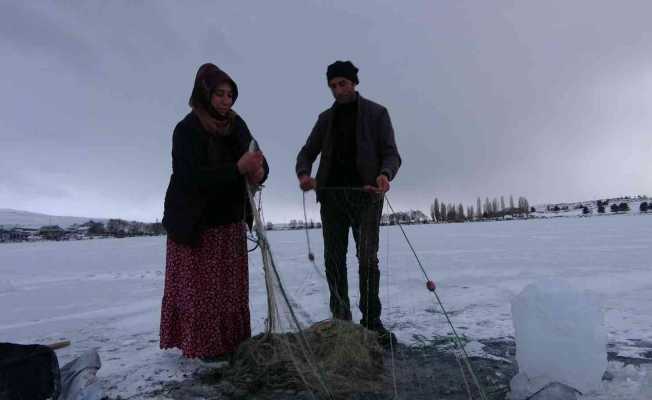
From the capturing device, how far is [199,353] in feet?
8.55

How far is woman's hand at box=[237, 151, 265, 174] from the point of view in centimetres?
245

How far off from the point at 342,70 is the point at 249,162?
43.0 inches

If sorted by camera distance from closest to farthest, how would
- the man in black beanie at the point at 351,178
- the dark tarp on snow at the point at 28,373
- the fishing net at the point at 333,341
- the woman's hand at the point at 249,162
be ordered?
the dark tarp on snow at the point at 28,373 < the fishing net at the point at 333,341 < the woman's hand at the point at 249,162 < the man in black beanie at the point at 351,178

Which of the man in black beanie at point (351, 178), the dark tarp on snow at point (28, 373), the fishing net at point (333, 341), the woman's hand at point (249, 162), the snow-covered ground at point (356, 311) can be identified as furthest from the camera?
the man in black beanie at point (351, 178)

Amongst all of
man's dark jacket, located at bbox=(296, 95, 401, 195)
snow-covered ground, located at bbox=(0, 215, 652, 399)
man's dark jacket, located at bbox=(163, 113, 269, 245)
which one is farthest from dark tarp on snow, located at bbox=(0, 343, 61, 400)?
man's dark jacket, located at bbox=(296, 95, 401, 195)

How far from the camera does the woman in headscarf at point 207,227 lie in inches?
102

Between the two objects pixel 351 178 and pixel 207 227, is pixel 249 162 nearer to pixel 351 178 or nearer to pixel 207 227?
pixel 207 227

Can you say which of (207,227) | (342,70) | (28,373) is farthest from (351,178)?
(28,373)

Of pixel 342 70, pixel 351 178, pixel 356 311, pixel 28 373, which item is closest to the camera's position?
pixel 28 373

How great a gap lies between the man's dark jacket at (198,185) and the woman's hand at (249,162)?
0.14ft

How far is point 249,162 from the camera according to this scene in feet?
8.04

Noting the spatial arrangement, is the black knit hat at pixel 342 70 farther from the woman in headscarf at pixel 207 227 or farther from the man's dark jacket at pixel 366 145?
the woman in headscarf at pixel 207 227

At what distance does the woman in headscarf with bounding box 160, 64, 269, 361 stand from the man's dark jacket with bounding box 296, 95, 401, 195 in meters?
0.58

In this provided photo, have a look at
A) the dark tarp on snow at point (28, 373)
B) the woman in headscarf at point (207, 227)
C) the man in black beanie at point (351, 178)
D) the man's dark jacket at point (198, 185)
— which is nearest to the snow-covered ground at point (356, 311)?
the woman in headscarf at point (207, 227)
